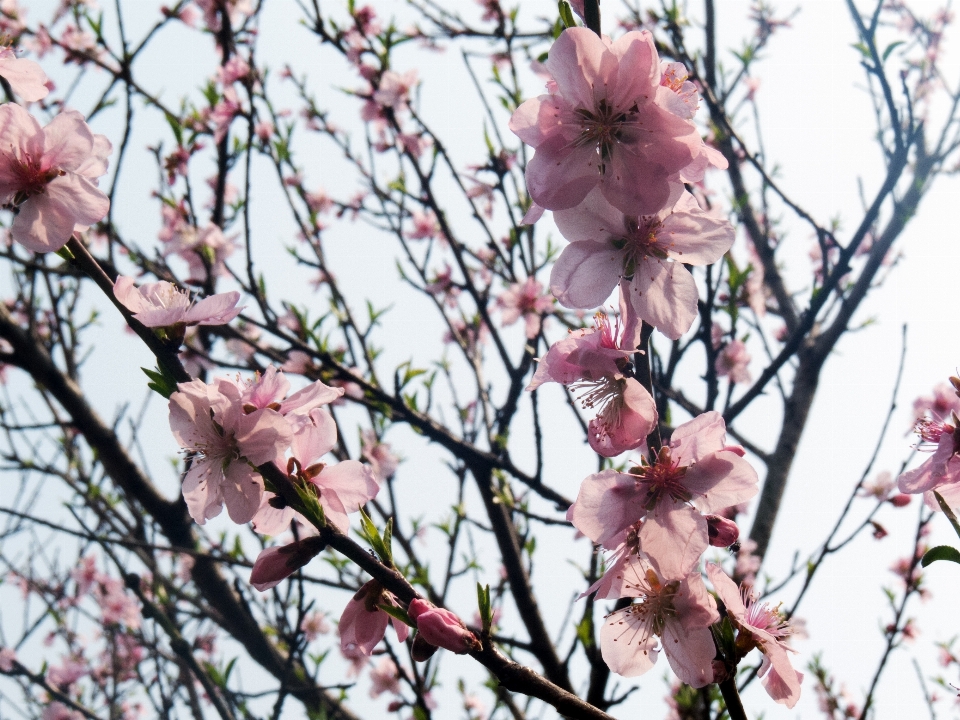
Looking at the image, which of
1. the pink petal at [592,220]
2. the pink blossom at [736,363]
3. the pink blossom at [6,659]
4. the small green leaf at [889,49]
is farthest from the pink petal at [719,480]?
the pink blossom at [6,659]


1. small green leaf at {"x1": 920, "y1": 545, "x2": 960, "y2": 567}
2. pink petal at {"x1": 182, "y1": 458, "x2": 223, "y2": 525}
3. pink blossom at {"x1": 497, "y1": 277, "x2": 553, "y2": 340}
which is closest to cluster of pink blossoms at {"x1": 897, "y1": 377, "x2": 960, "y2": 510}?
small green leaf at {"x1": 920, "y1": 545, "x2": 960, "y2": 567}

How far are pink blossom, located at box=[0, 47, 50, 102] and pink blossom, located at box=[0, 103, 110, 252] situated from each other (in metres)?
0.05

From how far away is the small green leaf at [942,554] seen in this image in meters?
1.06

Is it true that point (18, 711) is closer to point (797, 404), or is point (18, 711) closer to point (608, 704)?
point (608, 704)

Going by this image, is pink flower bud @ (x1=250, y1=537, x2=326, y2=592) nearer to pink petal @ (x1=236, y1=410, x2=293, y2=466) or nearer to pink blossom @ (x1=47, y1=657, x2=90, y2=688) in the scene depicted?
pink petal @ (x1=236, y1=410, x2=293, y2=466)

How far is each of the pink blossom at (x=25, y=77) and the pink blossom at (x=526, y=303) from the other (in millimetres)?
2541

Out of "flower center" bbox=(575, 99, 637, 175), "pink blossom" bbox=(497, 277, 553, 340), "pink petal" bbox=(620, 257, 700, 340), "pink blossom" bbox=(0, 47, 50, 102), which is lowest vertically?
"pink petal" bbox=(620, 257, 700, 340)

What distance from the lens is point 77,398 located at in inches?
132

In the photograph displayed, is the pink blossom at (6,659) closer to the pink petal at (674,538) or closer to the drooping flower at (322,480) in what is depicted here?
the drooping flower at (322,480)

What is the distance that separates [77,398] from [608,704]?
110 inches

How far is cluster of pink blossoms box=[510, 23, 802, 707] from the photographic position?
45.1 inches

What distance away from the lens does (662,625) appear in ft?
4.07

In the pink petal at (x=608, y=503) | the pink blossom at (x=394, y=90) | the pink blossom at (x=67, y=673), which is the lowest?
the pink petal at (x=608, y=503)

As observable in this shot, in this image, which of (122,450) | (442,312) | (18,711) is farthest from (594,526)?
(18,711)
